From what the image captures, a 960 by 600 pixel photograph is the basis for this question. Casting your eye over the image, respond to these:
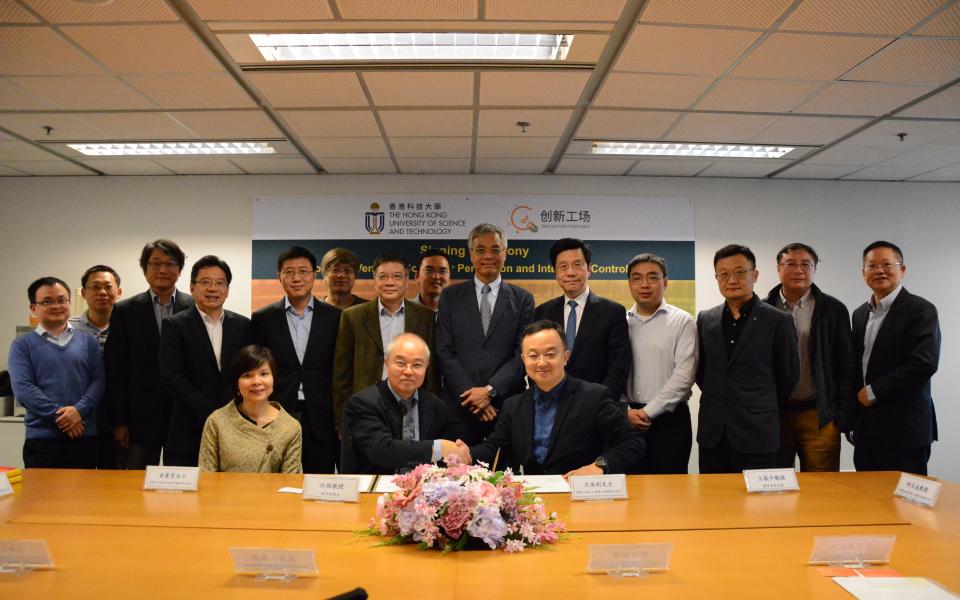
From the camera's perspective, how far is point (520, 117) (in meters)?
4.34

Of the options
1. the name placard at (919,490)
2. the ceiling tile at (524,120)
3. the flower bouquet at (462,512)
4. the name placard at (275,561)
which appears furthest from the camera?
the ceiling tile at (524,120)

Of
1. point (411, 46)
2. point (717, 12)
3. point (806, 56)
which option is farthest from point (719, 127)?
point (411, 46)

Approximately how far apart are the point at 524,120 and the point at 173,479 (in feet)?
10.8

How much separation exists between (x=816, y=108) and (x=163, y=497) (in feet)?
14.6

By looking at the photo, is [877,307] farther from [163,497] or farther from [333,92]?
[163,497]

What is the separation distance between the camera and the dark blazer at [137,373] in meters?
3.50

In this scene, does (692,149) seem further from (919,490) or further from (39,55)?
(39,55)

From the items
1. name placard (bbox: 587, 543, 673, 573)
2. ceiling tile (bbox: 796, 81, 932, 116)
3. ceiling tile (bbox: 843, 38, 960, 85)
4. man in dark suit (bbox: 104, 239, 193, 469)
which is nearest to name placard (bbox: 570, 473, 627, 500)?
name placard (bbox: 587, 543, 673, 573)

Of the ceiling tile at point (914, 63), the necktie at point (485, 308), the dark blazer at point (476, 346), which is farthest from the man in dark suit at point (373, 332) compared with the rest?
the ceiling tile at point (914, 63)

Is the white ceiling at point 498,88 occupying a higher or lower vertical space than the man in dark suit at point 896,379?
higher

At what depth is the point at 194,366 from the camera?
321 cm

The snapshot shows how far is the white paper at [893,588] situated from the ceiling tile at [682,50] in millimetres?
2555

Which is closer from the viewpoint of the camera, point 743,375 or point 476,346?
point 743,375

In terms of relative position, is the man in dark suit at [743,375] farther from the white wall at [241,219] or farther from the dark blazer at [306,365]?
the white wall at [241,219]
